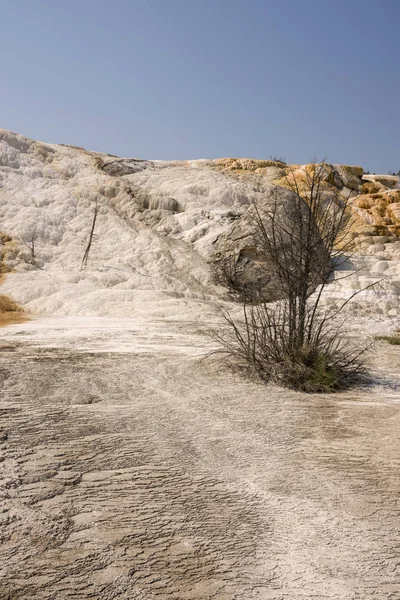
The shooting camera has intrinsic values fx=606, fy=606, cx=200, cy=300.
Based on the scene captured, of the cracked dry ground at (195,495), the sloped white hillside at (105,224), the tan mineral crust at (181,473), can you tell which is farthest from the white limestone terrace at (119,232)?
the cracked dry ground at (195,495)

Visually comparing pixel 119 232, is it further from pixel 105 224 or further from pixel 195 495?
pixel 195 495

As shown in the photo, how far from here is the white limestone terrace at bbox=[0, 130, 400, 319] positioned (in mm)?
15609

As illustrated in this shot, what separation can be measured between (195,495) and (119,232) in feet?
63.3

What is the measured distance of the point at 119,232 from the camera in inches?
886

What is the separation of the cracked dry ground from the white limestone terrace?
8.31 meters

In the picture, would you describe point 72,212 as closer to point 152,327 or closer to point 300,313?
point 152,327

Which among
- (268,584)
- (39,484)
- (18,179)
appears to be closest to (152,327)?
(39,484)

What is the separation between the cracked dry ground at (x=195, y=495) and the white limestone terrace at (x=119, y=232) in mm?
8310

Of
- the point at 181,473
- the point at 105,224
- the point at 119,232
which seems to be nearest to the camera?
the point at 181,473

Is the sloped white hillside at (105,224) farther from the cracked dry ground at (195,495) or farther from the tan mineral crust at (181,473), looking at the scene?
the cracked dry ground at (195,495)

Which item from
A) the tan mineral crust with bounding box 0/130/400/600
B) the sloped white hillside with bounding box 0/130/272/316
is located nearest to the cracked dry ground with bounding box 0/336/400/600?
the tan mineral crust with bounding box 0/130/400/600

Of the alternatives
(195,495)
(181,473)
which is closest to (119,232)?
(181,473)

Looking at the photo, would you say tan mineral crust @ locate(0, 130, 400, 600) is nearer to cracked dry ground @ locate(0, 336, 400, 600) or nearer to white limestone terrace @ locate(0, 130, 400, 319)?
cracked dry ground @ locate(0, 336, 400, 600)

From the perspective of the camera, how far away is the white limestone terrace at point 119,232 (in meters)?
15.6
